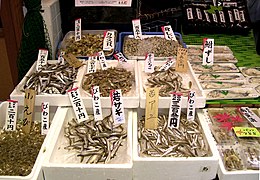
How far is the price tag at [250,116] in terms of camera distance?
1.77 metres

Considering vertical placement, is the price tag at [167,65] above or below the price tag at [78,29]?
below

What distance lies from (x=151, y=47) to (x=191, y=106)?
2.60 ft

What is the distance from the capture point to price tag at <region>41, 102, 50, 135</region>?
170 cm

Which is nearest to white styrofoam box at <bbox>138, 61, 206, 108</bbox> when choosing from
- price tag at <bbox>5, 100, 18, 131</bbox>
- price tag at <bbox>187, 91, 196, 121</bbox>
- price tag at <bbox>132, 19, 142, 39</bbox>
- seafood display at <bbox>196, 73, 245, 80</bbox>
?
price tag at <bbox>187, 91, 196, 121</bbox>

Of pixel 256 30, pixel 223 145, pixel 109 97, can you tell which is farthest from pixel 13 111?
pixel 256 30

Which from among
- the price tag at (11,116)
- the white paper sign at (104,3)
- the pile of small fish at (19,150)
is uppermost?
the white paper sign at (104,3)

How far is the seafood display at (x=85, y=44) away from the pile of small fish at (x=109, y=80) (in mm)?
383

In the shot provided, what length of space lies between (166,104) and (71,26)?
1371 millimetres

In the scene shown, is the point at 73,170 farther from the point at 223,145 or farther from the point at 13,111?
the point at 223,145

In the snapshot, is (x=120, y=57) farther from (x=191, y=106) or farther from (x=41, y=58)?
(x=191, y=106)

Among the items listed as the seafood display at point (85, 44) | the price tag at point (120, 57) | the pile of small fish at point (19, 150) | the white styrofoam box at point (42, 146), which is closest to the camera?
the white styrofoam box at point (42, 146)

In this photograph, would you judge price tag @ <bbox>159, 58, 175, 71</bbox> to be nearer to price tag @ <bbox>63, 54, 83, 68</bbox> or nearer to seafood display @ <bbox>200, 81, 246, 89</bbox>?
seafood display @ <bbox>200, 81, 246, 89</bbox>

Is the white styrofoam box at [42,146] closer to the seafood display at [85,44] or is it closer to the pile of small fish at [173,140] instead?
the pile of small fish at [173,140]

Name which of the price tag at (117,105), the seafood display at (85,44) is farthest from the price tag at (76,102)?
the seafood display at (85,44)
